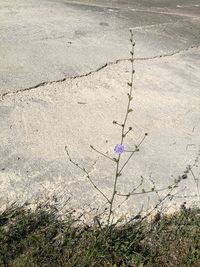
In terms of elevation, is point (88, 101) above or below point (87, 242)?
above

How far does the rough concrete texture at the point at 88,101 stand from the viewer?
246 centimetres

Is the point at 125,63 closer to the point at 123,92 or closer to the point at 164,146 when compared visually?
the point at 123,92

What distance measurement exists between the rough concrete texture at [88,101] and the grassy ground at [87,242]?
0.50 ft

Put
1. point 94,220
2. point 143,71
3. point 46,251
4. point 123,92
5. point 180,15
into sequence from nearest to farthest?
point 46,251
point 94,220
point 123,92
point 143,71
point 180,15

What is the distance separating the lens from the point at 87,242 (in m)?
2.08

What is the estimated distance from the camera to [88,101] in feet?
10.4

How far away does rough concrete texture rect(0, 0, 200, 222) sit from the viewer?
2465 mm

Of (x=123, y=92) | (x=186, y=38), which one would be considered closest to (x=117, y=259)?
(x=123, y=92)

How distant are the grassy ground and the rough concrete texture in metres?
0.15

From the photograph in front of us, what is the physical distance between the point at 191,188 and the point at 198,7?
448 cm

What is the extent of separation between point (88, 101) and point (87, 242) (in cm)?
133

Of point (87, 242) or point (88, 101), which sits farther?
point (88, 101)

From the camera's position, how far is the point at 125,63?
3.80 metres

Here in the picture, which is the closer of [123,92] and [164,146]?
[164,146]
